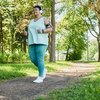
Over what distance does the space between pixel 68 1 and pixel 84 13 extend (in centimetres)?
1817

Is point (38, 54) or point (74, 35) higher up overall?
point (38, 54)

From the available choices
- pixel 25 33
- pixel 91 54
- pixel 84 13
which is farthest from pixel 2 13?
pixel 91 54

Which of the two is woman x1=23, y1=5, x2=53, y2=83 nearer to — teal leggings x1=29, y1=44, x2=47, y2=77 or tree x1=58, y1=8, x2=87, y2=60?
teal leggings x1=29, y1=44, x2=47, y2=77

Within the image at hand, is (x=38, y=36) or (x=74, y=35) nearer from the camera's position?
(x=38, y=36)

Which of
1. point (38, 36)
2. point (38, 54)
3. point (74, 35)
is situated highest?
point (38, 36)

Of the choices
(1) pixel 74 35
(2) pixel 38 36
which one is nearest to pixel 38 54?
(2) pixel 38 36

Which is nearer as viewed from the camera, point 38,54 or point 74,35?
point 38,54

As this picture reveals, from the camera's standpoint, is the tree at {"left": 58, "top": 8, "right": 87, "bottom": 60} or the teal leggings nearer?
the teal leggings

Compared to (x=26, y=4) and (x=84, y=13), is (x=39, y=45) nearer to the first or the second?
(x=26, y=4)

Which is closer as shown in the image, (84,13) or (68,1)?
(68,1)

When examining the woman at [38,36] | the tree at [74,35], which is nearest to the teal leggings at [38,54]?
the woman at [38,36]

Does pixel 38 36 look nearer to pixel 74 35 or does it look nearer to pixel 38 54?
pixel 38 54

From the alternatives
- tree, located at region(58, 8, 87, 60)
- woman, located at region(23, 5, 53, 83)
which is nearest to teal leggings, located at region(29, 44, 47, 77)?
woman, located at region(23, 5, 53, 83)

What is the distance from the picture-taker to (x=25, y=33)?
10547 millimetres
